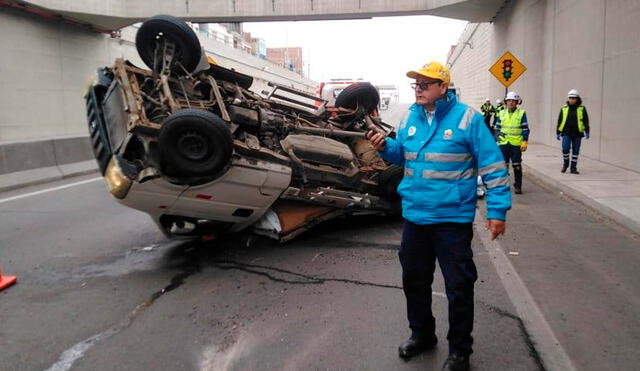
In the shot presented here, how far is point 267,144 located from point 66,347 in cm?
277

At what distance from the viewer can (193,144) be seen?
169 inches

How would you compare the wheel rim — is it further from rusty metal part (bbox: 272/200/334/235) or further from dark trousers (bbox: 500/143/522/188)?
dark trousers (bbox: 500/143/522/188)

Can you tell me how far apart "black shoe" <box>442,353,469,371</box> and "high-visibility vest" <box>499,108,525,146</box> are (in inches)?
293

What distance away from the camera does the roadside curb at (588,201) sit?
6.39 m

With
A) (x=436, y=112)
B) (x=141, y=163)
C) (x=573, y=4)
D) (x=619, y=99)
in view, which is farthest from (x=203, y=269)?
(x=573, y=4)

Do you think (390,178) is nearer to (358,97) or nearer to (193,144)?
(358,97)

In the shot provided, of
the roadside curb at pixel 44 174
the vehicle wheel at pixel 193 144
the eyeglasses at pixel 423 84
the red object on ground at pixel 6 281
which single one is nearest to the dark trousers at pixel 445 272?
the eyeglasses at pixel 423 84

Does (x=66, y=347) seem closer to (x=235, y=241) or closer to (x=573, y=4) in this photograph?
(x=235, y=241)

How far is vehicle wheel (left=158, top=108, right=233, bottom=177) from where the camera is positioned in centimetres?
419

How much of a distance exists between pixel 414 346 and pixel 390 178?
3.24 meters

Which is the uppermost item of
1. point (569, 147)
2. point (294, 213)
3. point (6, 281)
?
point (569, 147)

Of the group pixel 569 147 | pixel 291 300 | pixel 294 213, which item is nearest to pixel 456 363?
pixel 291 300

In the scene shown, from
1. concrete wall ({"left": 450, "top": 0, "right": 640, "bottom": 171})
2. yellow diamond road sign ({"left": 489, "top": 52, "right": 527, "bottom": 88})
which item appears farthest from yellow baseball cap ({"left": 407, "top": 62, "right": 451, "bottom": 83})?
yellow diamond road sign ({"left": 489, "top": 52, "right": 527, "bottom": 88})

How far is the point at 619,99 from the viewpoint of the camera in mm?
11180
